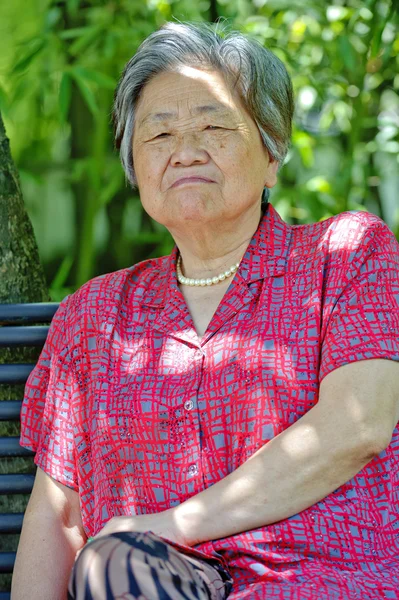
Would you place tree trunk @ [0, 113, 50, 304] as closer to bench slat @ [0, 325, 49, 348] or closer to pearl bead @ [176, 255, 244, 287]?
bench slat @ [0, 325, 49, 348]

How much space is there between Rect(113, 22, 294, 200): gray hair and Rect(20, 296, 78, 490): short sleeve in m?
0.58

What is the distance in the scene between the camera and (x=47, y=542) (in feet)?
7.27

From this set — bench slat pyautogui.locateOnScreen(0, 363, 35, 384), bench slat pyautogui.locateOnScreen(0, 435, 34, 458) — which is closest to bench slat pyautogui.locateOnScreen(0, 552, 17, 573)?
bench slat pyautogui.locateOnScreen(0, 435, 34, 458)

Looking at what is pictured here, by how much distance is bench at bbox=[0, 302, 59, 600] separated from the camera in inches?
93.7

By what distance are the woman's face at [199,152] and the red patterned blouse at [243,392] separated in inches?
5.5

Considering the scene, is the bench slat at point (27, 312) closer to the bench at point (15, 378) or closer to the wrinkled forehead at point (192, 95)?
the bench at point (15, 378)

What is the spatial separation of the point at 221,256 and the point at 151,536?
788 millimetres

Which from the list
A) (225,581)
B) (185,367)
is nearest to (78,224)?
(185,367)

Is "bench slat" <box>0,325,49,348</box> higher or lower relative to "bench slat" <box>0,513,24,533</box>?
higher

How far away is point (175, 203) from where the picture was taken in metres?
2.22

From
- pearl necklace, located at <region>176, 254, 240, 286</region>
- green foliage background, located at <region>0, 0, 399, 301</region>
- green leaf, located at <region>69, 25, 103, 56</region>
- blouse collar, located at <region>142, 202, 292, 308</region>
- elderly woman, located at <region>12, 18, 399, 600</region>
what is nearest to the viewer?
elderly woman, located at <region>12, 18, 399, 600</region>

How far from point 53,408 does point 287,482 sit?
2.10ft

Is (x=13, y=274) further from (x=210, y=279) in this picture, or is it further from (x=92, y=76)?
(x=92, y=76)

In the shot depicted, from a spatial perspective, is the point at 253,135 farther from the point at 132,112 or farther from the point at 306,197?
the point at 306,197
